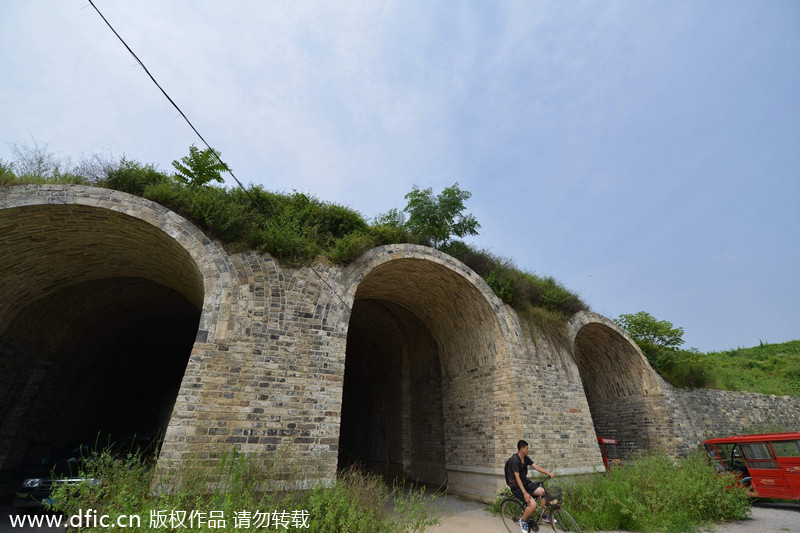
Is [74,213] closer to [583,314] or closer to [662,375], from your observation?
[583,314]

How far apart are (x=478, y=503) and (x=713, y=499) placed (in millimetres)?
5093

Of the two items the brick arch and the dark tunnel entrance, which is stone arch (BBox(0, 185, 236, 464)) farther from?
the dark tunnel entrance

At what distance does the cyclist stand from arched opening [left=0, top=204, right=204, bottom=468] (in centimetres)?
761

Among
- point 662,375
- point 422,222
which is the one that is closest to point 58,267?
point 422,222

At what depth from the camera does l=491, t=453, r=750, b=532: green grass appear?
23.7 feet

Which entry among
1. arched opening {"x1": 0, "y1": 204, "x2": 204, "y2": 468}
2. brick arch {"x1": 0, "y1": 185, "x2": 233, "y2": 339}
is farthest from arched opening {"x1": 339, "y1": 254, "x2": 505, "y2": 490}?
arched opening {"x1": 0, "y1": 204, "x2": 204, "y2": 468}

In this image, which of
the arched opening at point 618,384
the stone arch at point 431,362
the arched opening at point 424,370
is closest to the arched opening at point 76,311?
the stone arch at point 431,362

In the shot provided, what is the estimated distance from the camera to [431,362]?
13.4m

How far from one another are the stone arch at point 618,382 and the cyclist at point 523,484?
7.53 m

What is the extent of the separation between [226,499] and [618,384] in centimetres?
1529

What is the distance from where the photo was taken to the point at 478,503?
973 centimetres

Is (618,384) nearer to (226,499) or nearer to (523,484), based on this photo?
(523,484)

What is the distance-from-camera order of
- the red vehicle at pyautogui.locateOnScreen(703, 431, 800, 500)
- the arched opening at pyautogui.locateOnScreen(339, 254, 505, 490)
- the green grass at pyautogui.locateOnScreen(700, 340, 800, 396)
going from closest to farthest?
1. the red vehicle at pyautogui.locateOnScreen(703, 431, 800, 500)
2. the arched opening at pyautogui.locateOnScreen(339, 254, 505, 490)
3. the green grass at pyautogui.locateOnScreen(700, 340, 800, 396)

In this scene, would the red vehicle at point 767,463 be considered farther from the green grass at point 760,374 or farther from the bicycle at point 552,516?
the green grass at point 760,374
